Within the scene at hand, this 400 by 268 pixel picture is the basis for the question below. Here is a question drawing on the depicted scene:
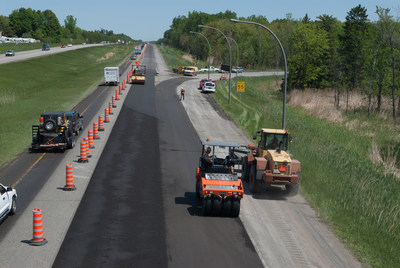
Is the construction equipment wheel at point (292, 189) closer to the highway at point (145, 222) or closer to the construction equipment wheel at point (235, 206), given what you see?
the highway at point (145, 222)

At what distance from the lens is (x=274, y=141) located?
65.6 feet

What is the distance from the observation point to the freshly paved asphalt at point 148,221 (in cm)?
1296

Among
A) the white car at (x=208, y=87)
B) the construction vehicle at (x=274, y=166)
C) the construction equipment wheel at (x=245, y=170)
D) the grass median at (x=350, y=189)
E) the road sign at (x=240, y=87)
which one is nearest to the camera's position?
the grass median at (x=350, y=189)

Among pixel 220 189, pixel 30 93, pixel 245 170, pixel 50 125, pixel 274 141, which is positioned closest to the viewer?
pixel 220 189

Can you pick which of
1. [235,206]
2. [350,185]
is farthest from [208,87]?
[235,206]

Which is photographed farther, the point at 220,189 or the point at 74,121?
the point at 74,121

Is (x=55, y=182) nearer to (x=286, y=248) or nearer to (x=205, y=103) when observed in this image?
(x=286, y=248)

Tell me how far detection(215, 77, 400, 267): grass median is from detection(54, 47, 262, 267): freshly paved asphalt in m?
3.72

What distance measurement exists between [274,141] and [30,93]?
146 feet

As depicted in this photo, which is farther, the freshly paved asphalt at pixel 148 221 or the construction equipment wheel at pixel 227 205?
the construction equipment wheel at pixel 227 205

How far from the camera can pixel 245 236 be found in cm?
1480

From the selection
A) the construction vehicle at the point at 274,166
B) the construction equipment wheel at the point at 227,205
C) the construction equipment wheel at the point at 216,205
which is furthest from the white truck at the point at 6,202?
the construction vehicle at the point at 274,166

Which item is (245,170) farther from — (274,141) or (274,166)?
(274,166)

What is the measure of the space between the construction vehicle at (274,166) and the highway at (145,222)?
67cm
